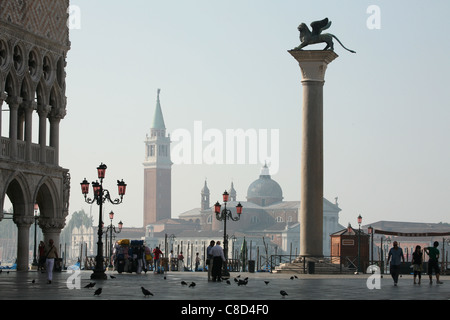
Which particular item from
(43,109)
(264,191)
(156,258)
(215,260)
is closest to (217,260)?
(215,260)

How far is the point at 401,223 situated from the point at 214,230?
3042cm

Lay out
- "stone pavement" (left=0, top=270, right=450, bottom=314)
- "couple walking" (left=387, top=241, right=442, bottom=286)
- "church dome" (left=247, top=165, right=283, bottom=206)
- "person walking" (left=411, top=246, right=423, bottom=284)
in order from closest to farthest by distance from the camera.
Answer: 1. "stone pavement" (left=0, top=270, right=450, bottom=314)
2. "couple walking" (left=387, top=241, right=442, bottom=286)
3. "person walking" (left=411, top=246, right=423, bottom=284)
4. "church dome" (left=247, top=165, right=283, bottom=206)

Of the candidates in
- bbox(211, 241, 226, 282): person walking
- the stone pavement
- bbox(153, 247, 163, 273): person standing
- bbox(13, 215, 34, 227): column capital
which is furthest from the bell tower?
the stone pavement

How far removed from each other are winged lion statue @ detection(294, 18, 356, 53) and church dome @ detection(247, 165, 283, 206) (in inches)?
6146

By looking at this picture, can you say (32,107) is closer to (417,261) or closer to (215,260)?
(215,260)

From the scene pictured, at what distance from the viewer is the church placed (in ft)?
586

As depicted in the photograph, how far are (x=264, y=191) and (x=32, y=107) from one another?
524 feet

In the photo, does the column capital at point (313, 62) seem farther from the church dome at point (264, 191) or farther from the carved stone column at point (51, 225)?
the church dome at point (264, 191)

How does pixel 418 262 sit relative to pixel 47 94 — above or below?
below

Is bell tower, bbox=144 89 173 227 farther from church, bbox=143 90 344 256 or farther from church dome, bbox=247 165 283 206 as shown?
church dome, bbox=247 165 283 206

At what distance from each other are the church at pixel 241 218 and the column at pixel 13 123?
142100mm
